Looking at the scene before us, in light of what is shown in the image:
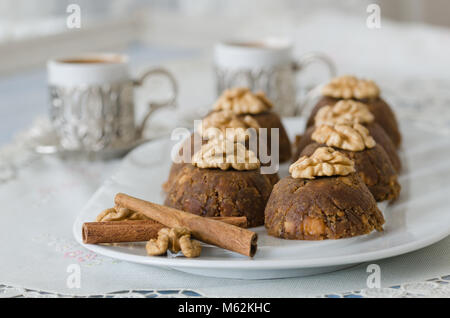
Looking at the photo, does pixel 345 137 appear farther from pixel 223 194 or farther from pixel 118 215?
pixel 118 215

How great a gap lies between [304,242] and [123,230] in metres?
0.32

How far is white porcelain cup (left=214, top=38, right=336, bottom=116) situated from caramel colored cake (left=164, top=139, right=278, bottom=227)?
36.4 inches

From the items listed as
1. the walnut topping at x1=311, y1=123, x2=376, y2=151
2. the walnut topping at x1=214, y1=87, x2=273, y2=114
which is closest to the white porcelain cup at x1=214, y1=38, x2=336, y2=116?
the walnut topping at x1=214, y1=87, x2=273, y2=114

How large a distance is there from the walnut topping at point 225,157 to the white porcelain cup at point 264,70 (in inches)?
36.4

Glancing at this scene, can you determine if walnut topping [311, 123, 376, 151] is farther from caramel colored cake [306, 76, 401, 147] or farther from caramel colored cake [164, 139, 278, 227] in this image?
caramel colored cake [306, 76, 401, 147]

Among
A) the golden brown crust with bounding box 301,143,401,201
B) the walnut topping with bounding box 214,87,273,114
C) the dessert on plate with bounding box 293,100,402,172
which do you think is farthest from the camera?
the walnut topping with bounding box 214,87,273,114

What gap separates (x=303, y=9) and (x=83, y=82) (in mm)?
2722

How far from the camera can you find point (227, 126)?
5.00 feet

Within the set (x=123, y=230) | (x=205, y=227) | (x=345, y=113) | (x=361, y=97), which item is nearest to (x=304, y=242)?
(x=205, y=227)

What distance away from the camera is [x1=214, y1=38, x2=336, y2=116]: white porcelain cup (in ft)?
7.29

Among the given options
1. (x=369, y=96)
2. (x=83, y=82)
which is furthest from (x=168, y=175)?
(x=369, y=96)

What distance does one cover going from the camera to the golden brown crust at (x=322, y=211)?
118cm

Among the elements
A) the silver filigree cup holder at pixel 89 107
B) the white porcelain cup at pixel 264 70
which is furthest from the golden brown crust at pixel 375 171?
the white porcelain cup at pixel 264 70

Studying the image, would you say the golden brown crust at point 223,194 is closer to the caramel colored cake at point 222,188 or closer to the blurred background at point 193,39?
the caramel colored cake at point 222,188
